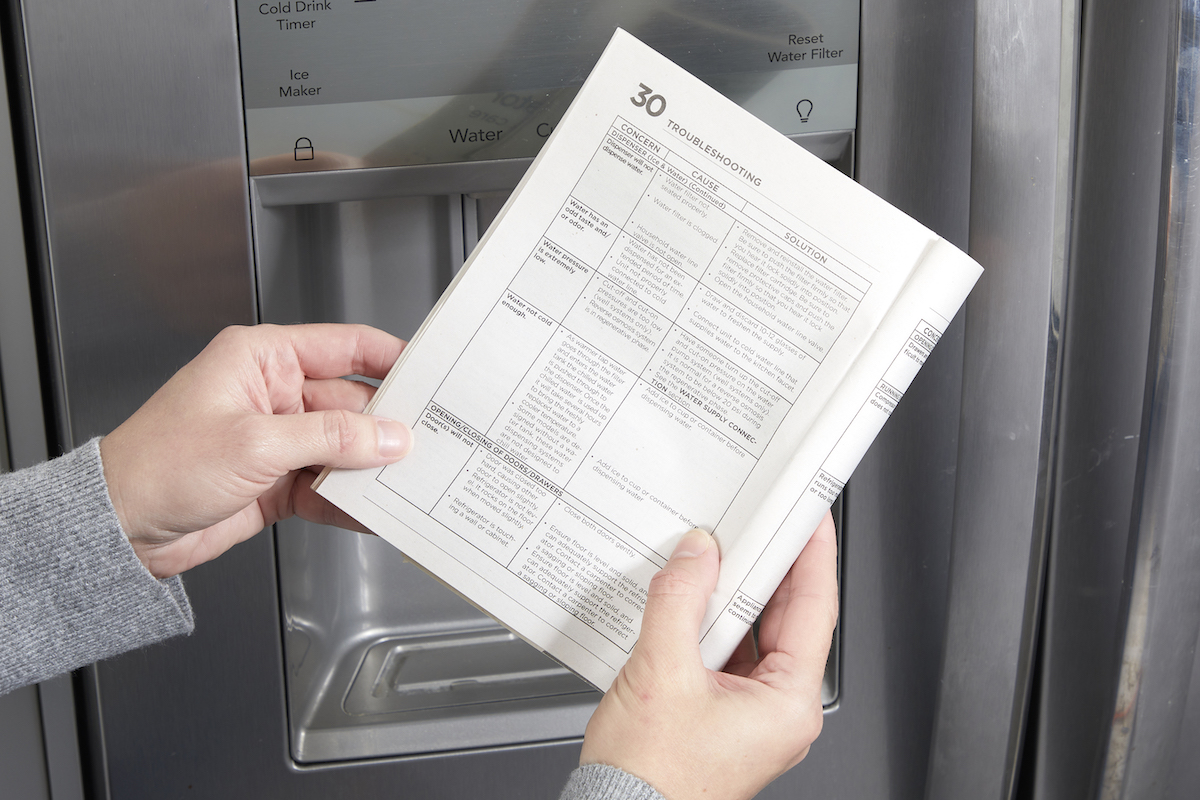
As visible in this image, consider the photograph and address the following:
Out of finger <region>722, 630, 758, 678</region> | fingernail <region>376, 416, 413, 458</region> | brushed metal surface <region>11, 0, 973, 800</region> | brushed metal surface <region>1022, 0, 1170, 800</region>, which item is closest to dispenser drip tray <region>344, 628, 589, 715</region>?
brushed metal surface <region>11, 0, 973, 800</region>

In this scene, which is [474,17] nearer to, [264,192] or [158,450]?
[264,192]

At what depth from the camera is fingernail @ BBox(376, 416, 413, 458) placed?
512 millimetres

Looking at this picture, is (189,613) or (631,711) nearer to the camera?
(631,711)

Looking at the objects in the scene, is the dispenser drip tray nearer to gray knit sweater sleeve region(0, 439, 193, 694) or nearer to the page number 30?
gray knit sweater sleeve region(0, 439, 193, 694)

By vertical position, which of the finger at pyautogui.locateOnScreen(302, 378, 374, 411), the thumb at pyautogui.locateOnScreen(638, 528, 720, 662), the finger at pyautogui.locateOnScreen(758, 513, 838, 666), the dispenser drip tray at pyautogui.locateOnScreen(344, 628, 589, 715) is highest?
the finger at pyautogui.locateOnScreen(302, 378, 374, 411)

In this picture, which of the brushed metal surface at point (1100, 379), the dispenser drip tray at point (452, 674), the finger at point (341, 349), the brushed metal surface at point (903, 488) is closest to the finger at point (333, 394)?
the finger at point (341, 349)

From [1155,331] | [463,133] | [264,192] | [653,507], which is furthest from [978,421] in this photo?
[264,192]

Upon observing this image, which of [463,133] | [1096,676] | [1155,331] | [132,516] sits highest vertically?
[463,133]

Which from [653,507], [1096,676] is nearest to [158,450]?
[653,507]

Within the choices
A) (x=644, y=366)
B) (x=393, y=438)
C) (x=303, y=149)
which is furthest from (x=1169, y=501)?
(x=303, y=149)

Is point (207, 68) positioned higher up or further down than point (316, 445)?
higher up

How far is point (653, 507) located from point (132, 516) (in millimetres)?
353

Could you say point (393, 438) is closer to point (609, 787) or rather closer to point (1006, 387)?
point (609, 787)

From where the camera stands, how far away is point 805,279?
51 cm
